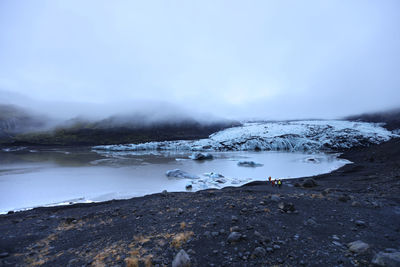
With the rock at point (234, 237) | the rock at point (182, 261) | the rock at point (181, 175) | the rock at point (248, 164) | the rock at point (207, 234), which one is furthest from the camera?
the rock at point (248, 164)

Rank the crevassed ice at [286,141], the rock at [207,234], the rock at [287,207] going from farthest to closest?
the crevassed ice at [286,141], the rock at [287,207], the rock at [207,234]

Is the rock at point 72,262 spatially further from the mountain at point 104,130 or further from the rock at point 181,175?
the mountain at point 104,130

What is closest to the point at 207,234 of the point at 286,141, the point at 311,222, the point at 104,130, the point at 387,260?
the point at 311,222

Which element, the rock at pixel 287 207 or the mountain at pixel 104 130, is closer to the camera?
the rock at pixel 287 207

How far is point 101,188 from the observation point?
51.4 feet

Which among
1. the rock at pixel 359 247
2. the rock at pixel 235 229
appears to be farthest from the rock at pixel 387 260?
the rock at pixel 235 229

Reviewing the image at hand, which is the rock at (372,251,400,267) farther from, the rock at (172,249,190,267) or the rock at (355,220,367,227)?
the rock at (172,249,190,267)

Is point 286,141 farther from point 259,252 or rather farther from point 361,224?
point 259,252

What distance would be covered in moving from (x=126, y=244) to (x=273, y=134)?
193 ft

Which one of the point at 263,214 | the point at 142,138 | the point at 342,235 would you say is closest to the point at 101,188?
the point at 263,214

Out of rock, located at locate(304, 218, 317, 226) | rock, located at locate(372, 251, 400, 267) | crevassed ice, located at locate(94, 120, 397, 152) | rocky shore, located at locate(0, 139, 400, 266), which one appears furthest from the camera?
crevassed ice, located at locate(94, 120, 397, 152)

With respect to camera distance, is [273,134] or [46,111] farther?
[46,111]

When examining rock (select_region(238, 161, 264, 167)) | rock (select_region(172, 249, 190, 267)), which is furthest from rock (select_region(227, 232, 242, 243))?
rock (select_region(238, 161, 264, 167))

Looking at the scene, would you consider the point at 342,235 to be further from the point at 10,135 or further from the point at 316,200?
the point at 10,135
